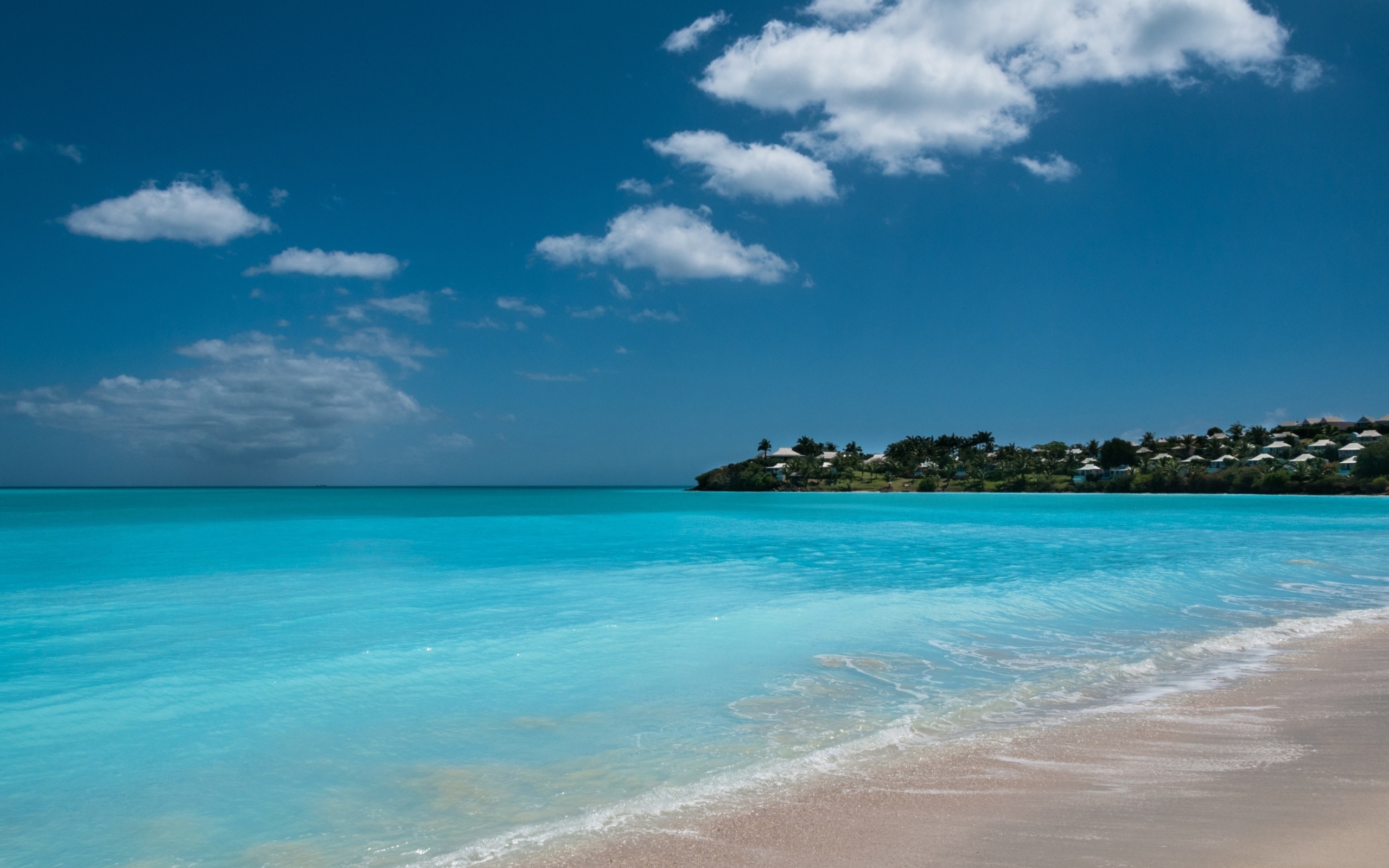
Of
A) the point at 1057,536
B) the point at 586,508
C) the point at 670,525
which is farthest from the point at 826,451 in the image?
the point at 1057,536

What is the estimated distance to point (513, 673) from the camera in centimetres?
882

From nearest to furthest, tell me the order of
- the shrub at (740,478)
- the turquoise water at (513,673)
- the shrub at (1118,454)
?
the turquoise water at (513,673) → the shrub at (1118,454) → the shrub at (740,478)

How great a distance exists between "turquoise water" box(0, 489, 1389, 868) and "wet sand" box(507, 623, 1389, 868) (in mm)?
570

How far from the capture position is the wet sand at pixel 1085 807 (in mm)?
3797

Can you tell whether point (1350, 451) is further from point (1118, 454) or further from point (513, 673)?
point (513, 673)

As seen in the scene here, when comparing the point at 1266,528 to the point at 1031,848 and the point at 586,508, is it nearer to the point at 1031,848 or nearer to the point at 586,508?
the point at 1031,848

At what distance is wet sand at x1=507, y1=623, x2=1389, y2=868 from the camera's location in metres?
3.80

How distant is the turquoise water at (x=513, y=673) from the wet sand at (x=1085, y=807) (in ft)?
1.87

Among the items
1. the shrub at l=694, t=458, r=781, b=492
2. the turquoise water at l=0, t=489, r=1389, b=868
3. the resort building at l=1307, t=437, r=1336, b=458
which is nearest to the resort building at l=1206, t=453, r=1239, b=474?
the resort building at l=1307, t=437, r=1336, b=458

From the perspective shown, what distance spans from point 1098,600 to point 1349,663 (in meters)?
5.73

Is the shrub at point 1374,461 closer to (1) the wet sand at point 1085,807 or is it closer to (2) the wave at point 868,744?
(2) the wave at point 868,744

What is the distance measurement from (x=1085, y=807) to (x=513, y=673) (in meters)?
6.34

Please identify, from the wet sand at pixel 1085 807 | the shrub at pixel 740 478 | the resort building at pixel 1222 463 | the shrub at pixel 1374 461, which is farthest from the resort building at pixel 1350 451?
the wet sand at pixel 1085 807

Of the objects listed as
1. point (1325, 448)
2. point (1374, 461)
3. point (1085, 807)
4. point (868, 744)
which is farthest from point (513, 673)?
point (1325, 448)
